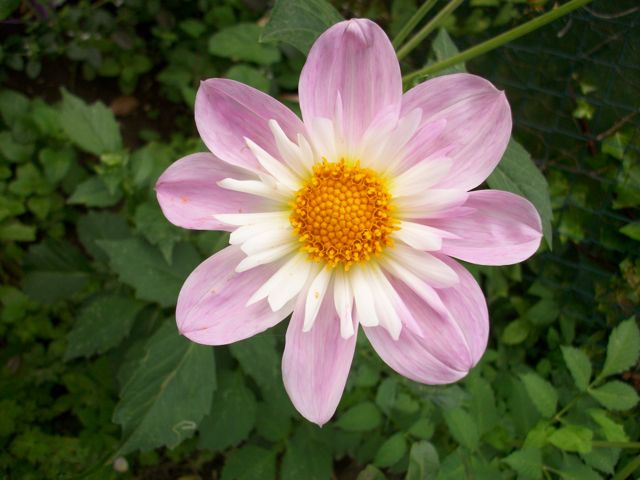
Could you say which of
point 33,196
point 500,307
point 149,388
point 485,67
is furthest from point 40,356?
point 485,67

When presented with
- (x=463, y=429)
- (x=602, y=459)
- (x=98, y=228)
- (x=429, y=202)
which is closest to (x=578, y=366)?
(x=602, y=459)

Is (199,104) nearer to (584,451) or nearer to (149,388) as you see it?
(149,388)

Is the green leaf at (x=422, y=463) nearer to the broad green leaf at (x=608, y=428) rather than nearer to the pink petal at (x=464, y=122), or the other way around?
the broad green leaf at (x=608, y=428)

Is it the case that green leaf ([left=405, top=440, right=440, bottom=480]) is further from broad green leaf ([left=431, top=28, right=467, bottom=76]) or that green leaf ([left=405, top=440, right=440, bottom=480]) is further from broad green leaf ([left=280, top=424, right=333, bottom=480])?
broad green leaf ([left=431, top=28, right=467, bottom=76])

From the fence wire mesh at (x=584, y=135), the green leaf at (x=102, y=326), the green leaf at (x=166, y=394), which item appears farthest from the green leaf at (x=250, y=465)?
the fence wire mesh at (x=584, y=135)

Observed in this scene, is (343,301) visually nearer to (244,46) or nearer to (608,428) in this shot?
(608,428)

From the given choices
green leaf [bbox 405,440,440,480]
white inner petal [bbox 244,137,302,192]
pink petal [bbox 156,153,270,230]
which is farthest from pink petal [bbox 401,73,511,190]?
green leaf [bbox 405,440,440,480]

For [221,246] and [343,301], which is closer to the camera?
[343,301]
